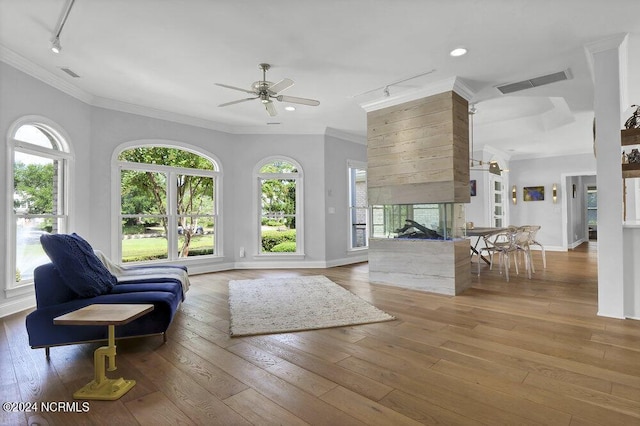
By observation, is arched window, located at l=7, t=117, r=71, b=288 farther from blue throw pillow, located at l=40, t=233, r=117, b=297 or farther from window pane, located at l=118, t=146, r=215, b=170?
blue throw pillow, located at l=40, t=233, r=117, b=297

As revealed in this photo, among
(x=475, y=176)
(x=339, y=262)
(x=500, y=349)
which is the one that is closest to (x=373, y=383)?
(x=500, y=349)

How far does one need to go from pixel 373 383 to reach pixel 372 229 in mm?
3223

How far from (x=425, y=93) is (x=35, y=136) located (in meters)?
5.20

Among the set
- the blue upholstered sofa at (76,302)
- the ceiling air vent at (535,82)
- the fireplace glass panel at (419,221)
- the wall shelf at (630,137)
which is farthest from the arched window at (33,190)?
the wall shelf at (630,137)

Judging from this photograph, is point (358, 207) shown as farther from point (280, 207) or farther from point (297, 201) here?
point (280, 207)

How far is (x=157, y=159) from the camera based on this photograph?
18.7 ft

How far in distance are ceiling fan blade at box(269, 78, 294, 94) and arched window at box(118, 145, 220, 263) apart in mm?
3147

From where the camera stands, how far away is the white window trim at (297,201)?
6555 mm

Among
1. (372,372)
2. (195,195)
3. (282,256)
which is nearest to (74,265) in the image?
(372,372)

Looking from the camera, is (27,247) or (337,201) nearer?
(27,247)

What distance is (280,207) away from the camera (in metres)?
6.73

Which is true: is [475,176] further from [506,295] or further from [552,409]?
[552,409]

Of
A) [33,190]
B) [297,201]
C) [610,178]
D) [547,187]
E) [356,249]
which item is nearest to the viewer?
[610,178]

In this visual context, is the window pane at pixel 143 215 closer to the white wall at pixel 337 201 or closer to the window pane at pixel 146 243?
the window pane at pixel 146 243
